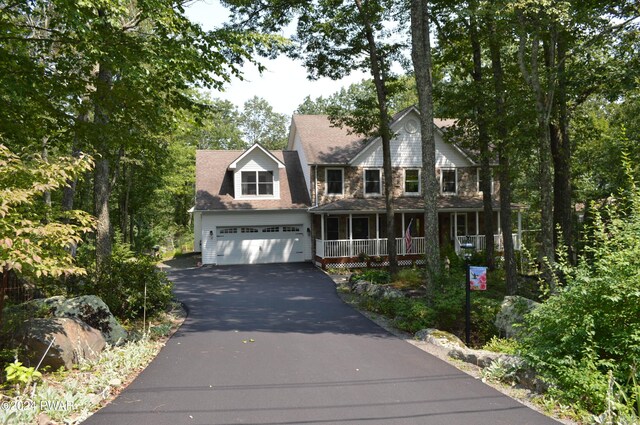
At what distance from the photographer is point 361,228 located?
25.4 m

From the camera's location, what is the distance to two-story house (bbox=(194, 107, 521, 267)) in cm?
2423

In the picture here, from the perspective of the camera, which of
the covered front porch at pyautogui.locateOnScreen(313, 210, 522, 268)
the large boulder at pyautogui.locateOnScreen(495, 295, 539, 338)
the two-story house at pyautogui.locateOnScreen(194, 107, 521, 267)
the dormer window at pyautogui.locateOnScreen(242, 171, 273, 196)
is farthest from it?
the dormer window at pyautogui.locateOnScreen(242, 171, 273, 196)

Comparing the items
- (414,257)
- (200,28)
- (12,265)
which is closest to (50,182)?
(12,265)

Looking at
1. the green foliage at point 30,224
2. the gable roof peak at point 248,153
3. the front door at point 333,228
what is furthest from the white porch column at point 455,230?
the green foliage at point 30,224

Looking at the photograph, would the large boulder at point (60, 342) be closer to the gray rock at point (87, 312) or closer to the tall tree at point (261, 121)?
the gray rock at point (87, 312)

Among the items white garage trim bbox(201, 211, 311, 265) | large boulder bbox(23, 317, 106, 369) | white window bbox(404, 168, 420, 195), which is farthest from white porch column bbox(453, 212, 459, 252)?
large boulder bbox(23, 317, 106, 369)

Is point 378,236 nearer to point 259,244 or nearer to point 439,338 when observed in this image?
point 259,244

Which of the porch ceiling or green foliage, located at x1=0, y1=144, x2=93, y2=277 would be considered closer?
green foliage, located at x1=0, y1=144, x2=93, y2=277

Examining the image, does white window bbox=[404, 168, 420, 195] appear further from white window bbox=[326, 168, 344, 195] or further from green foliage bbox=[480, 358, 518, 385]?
green foliage bbox=[480, 358, 518, 385]

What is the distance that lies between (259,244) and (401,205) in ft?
25.8

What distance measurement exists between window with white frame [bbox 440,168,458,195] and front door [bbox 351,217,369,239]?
4792 millimetres

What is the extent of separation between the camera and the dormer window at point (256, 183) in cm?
2511

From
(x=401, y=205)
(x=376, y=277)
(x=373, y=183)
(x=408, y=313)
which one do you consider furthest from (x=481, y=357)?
(x=373, y=183)

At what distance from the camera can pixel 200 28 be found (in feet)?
33.8
